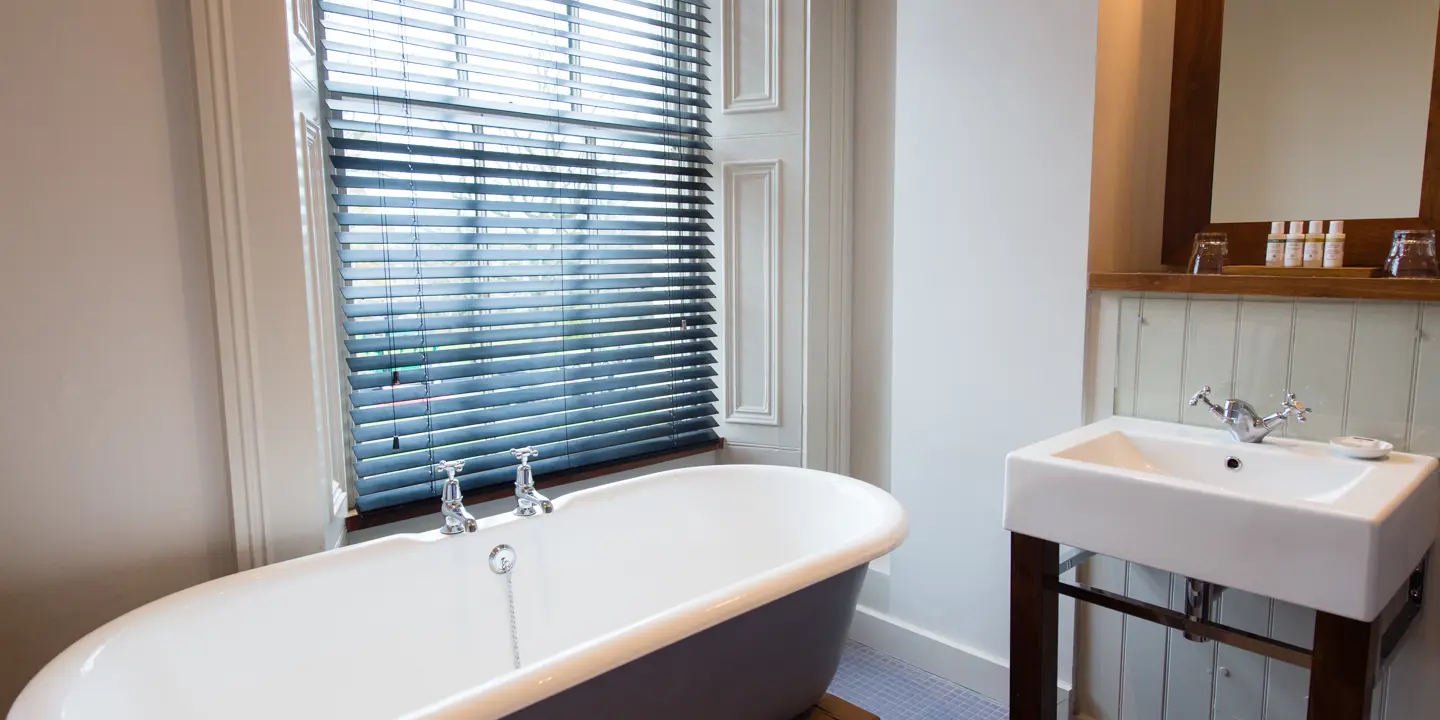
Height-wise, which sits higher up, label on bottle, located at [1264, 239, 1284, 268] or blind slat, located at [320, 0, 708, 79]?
blind slat, located at [320, 0, 708, 79]

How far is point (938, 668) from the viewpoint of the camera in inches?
88.7

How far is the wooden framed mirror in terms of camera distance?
5.16 feet

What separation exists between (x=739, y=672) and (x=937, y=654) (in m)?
1.06

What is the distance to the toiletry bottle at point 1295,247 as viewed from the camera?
1.68 meters

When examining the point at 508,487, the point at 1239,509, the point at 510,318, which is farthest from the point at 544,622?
the point at 1239,509

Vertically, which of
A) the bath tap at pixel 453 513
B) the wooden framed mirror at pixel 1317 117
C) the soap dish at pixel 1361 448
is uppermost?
the wooden framed mirror at pixel 1317 117

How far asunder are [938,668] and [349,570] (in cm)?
159

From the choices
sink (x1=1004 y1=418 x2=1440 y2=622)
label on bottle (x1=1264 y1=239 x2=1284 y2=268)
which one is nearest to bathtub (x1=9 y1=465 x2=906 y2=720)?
sink (x1=1004 y1=418 x2=1440 y2=622)

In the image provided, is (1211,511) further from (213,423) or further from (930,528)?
(213,423)

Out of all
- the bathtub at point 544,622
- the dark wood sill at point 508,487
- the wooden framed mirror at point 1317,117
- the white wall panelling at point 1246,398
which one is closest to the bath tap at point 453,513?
the bathtub at point 544,622

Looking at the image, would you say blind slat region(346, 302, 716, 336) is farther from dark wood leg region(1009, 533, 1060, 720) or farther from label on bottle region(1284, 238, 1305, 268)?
label on bottle region(1284, 238, 1305, 268)

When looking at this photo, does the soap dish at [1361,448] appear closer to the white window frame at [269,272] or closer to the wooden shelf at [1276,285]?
the wooden shelf at [1276,285]

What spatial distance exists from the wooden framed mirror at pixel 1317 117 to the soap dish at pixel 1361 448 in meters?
0.43

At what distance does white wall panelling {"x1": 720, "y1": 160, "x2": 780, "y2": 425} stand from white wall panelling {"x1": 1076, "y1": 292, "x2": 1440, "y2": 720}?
0.98 meters
